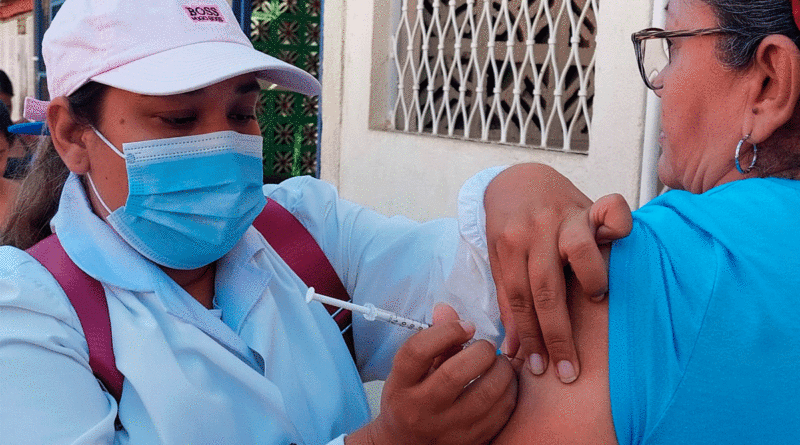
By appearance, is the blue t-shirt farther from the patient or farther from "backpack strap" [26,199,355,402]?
"backpack strap" [26,199,355,402]

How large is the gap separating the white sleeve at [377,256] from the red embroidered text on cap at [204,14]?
1.62 feet

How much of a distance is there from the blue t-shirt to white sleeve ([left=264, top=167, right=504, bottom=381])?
29.8 inches

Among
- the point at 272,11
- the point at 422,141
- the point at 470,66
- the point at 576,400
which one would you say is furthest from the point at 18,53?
the point at 576,400

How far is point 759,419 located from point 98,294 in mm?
1173

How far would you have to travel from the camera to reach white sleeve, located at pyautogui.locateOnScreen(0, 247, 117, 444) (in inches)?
53.4

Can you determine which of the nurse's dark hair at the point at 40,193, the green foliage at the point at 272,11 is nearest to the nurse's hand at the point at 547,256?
the nurse's dark hair at the point at 40,193

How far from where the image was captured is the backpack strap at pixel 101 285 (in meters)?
1.47

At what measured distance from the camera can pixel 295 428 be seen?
5.34 ft

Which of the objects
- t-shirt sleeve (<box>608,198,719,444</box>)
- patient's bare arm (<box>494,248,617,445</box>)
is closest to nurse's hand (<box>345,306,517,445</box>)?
patient's bare arm (<box>494,248,617,445</box>)

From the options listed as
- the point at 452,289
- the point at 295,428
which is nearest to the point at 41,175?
the point at 295,428

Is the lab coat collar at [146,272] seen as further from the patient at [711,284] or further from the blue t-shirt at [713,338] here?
the blue t-shirt at [713,338]

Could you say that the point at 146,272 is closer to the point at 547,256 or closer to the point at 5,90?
the point at 547,256

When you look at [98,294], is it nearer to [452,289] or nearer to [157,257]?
[157,257]

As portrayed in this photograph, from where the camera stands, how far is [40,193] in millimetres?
1868
